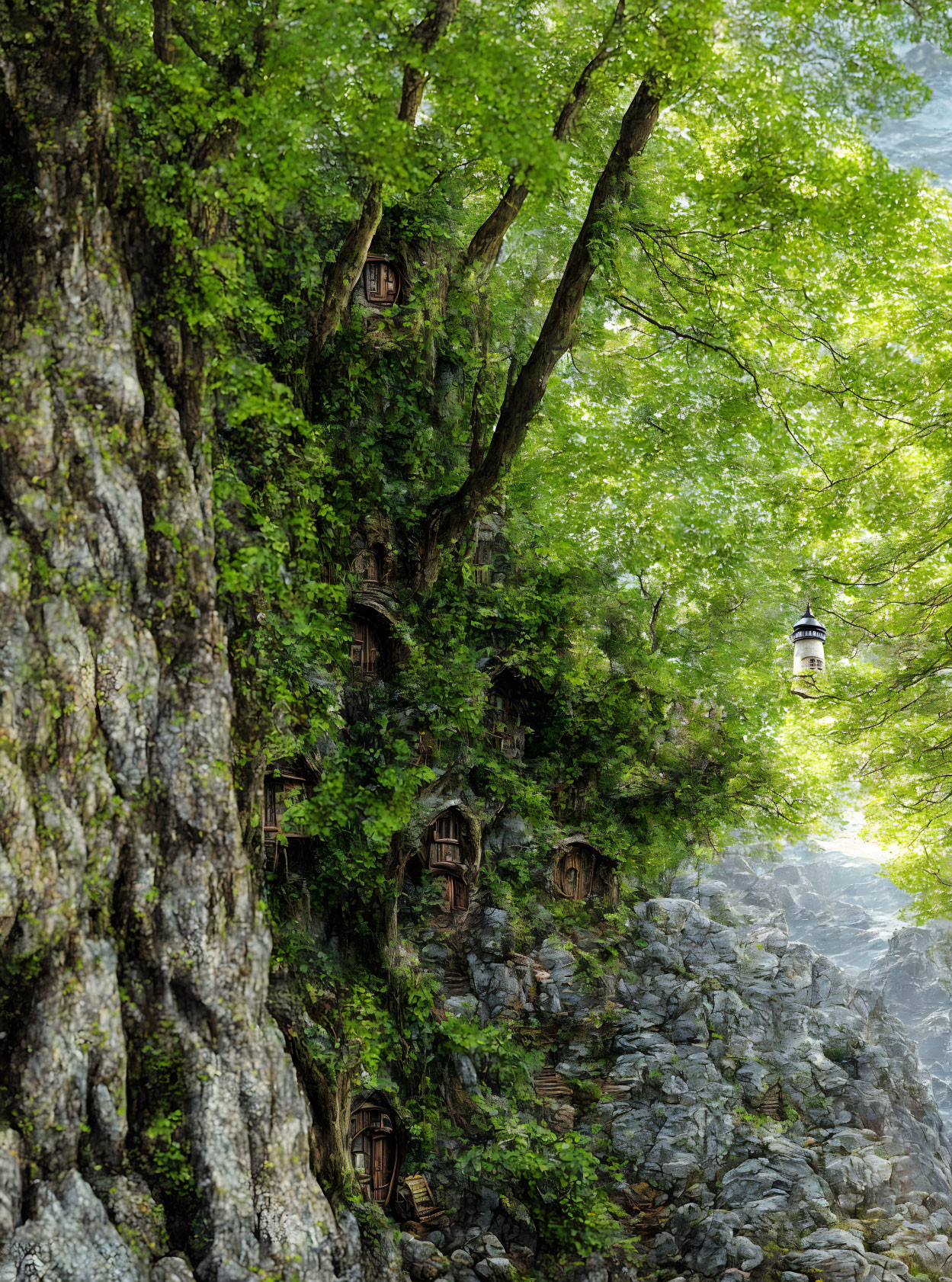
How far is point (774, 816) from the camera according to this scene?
15164 millimetres

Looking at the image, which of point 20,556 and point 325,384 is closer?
point 20,556

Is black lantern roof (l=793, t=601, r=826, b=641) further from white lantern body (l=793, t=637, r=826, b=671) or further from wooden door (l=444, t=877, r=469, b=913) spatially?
wooden door (l=444, t=877, r=469, b=913)

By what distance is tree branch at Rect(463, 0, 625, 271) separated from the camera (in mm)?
9023

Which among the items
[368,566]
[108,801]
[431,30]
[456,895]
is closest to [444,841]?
[456,895]

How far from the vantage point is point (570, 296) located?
32.3 feet

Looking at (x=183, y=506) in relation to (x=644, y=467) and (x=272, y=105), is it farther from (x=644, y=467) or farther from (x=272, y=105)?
(x=644, y=467)

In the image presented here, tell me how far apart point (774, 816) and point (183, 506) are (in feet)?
34.9

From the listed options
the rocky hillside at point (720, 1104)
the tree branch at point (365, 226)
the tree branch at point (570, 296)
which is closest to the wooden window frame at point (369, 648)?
the tree branch at point (570, 296)

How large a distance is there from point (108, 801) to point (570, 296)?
21.5 feet

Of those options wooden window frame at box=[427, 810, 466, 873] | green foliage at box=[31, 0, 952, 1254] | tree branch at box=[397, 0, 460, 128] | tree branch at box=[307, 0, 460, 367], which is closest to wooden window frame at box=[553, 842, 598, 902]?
green foliage at box=[31, 0, 952, 1254]

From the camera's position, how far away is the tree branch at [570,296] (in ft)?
31.0

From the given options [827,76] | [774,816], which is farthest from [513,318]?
[774,816]

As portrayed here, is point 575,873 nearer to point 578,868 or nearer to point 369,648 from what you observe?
point 578,868

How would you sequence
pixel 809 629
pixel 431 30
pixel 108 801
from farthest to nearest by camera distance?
pixel 431 30
pixel 809 629
pixel 108 801
